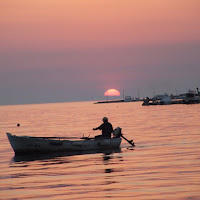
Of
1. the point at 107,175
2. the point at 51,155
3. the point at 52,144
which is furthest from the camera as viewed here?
the point at 52,144

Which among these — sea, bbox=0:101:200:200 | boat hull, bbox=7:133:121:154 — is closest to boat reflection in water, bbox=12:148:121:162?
sea, bbox=0:101:200:200

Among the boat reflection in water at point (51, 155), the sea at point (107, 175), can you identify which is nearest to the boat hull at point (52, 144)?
the boat reflection in water at point (51, 155)

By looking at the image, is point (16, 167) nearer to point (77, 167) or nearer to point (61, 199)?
point (77, 167)

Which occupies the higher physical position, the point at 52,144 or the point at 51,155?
the point at 52,144

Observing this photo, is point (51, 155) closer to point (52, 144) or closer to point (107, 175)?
point (52, 144)

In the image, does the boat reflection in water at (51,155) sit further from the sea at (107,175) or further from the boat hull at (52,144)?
the boat hull at (52,144)

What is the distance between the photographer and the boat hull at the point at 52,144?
37562mm

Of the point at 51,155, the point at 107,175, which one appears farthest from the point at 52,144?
the point at 107,175

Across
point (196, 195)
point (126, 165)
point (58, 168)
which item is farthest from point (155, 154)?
point (196, 195)

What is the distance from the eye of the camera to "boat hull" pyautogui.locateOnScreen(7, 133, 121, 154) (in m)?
37.6

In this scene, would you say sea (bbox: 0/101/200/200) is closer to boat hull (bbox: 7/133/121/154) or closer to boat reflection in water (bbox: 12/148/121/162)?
boat reflection in water (bbox: 12/148/121/162)

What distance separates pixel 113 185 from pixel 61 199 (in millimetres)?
3224

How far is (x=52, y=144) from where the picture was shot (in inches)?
1505

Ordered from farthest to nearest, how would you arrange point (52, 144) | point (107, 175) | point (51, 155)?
point (52, 144), point (51, 155), point (107, 175)
